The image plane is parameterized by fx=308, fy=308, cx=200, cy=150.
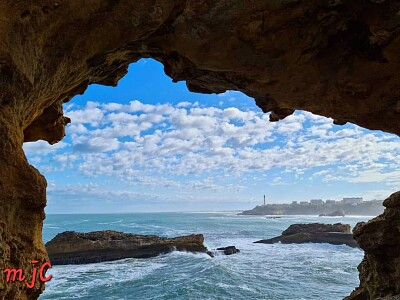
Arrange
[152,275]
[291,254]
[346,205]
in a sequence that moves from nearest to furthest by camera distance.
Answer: [152,275]
[291,254]
[346,205]

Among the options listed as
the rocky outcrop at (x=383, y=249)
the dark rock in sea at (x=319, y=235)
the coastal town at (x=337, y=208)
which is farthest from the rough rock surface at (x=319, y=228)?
the coastal town at (x=337, y=208)

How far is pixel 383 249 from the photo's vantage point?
788 cm

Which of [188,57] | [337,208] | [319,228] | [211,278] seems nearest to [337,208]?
[337,208]

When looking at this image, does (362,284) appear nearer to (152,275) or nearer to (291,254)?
(152,275)

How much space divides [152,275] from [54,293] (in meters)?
6.81

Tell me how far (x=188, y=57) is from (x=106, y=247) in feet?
92.7

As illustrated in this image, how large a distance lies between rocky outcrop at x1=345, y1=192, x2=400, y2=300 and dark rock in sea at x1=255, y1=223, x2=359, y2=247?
35.7 m

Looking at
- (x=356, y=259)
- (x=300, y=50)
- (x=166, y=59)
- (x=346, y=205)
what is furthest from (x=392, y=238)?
(x=346, y=205)

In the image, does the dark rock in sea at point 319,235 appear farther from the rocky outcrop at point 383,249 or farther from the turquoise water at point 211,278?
the rocky outcrop at point 383,249

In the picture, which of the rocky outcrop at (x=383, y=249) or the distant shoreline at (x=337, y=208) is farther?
the distant shoreline at (x=337, y=208)

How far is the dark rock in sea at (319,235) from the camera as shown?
41.4 metres

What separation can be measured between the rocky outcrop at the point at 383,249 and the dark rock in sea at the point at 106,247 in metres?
26.6

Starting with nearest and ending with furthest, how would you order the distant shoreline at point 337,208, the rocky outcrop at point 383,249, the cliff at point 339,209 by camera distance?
the rocky outcrop at point 383,249, the cliff at point 339,209, the distant shoreline at point 337,208

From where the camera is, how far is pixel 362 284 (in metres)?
8.85
